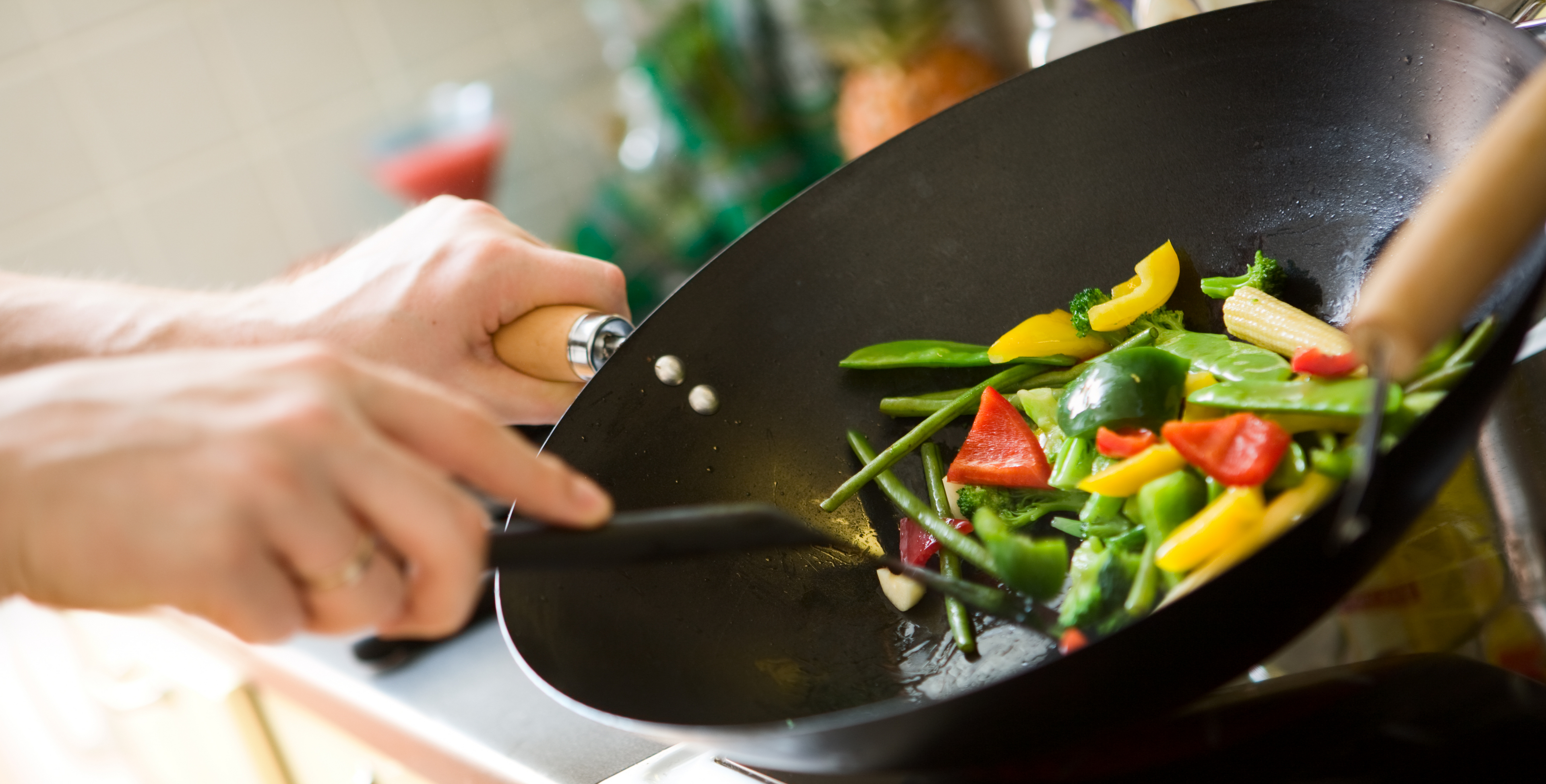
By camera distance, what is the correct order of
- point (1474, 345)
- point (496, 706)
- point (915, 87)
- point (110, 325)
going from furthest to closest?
1. point (915, 87)
2. point (110, 325)
3. point (496, 706)
4. point (1474, 345)

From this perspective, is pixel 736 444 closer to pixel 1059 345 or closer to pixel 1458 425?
pixel 1059 345

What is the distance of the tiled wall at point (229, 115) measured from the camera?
2473 mm

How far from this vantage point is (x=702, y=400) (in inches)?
37.7

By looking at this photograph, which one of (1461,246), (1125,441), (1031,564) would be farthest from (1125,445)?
(1461,246)

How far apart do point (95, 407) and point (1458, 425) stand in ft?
1.98

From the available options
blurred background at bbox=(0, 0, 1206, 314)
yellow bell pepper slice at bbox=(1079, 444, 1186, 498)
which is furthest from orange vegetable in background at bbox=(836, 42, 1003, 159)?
yellow bell pepper slice at bbox=(1079, 444, 1186, 498)

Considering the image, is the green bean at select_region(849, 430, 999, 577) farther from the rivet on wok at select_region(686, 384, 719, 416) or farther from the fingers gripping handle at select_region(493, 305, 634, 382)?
the fingers gripping handle at select_region(493, 305, 634, 382)

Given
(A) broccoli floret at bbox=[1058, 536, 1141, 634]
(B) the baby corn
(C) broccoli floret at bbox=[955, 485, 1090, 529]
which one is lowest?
(C) broccoli floret at bbox=[955, 485, 1090, 529]

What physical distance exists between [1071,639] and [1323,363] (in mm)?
257

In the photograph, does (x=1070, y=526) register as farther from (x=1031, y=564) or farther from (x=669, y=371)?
(x=669, y=371)

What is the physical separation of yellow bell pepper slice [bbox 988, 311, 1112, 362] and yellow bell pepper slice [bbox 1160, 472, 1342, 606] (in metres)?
0.26

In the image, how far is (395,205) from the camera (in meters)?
2.86

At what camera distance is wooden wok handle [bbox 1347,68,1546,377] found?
43 cm

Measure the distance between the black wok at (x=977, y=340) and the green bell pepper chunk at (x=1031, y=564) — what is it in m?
0.03
